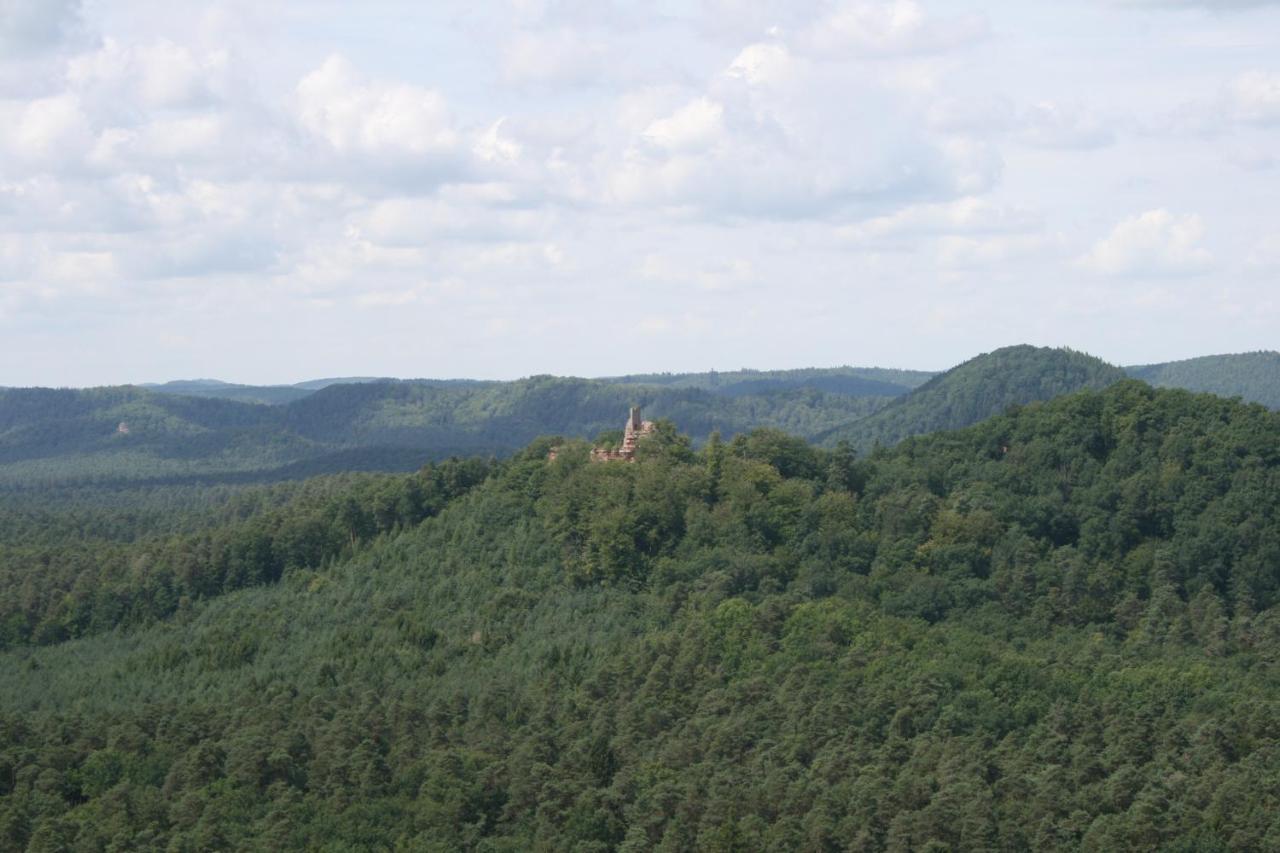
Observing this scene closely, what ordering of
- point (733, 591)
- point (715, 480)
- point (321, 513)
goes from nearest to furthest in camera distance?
point (733, 591), point (715, 480), point (321, 513)

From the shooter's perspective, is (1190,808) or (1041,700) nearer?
(1190,808)

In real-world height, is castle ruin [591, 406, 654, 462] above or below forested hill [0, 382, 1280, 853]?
above

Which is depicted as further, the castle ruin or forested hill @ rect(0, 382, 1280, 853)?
the castle ruin

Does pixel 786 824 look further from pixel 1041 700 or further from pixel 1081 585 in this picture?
pixel 1081 585

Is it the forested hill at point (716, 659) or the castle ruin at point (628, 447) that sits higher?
the castle ruin at point (628, 447)

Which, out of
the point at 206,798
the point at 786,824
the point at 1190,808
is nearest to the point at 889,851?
the point at 786,824

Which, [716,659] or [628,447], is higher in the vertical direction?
[628,447]

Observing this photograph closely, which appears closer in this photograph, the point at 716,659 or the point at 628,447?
the point at 716,659

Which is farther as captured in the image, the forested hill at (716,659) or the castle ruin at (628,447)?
the castle ruin at (628,447)
